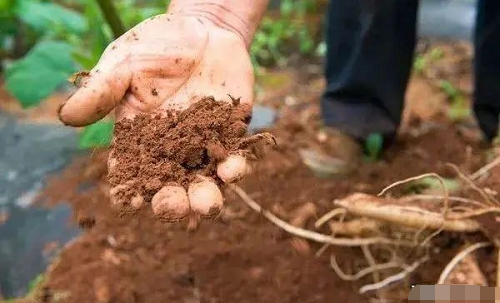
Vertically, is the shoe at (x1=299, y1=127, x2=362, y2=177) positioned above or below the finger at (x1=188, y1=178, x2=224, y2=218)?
below

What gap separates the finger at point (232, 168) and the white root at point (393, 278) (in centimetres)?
40

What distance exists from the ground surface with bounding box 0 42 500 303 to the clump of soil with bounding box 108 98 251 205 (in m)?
0.16

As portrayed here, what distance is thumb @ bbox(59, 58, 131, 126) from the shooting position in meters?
0.99

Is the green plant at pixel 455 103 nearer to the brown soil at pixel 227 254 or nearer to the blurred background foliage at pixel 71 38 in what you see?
the brown soil at pixel 227 254

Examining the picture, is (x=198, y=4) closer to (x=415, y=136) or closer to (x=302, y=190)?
(x=302, y=190)

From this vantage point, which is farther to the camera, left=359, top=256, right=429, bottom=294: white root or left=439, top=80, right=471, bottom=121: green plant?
left=439, top=80, right=471, bottom=121: green plant

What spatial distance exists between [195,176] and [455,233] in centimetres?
52

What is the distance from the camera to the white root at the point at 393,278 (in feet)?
4.08

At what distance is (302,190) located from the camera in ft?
5.20

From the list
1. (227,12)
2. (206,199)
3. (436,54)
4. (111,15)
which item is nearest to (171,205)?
(206,199)

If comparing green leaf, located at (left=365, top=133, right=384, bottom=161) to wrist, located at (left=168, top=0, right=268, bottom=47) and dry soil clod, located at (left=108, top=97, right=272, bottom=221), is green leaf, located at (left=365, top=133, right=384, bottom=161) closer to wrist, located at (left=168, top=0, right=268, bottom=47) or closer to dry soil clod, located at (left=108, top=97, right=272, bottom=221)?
wrist, located at (left=168, top=0, right=268, bottom=47)

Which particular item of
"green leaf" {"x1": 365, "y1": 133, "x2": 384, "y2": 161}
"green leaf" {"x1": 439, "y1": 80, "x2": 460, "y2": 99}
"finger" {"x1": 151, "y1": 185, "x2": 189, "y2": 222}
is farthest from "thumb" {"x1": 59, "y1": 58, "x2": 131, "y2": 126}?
"green leaf" {"x1": 439, "y1": 80, "x2": 460, "y2": 99}

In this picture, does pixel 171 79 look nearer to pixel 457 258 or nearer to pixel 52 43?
pixel 457 258

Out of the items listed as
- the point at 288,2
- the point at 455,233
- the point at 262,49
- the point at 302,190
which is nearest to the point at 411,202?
the point at 455,233
